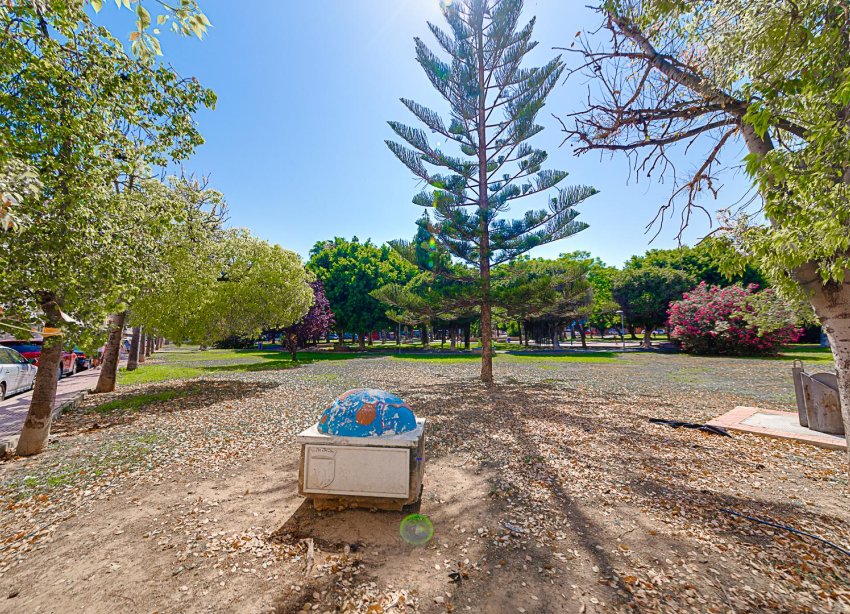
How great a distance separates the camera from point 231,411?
835cm

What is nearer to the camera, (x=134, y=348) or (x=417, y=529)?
(x=417, y=529)

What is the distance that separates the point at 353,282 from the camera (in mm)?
31938

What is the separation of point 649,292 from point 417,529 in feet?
124

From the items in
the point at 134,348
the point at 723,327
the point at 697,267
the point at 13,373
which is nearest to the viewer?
the point at 13,373

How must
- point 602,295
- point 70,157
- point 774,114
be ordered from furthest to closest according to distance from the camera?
point 602,295
point 70,157
point 774,114

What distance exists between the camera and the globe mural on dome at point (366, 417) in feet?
12.1

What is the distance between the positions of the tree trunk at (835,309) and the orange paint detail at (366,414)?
4440mm

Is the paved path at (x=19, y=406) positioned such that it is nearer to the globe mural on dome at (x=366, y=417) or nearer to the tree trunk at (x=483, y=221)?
the globe mural on dome at (x=366, y=417)

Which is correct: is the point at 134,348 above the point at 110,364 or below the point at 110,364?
above

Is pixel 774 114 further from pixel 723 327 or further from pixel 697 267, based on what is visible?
pixel 697 267

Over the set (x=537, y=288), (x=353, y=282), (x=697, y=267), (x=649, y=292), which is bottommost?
(x=537, y=288)

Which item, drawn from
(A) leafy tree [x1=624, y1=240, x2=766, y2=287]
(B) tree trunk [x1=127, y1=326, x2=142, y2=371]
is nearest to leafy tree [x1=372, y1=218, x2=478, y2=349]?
(B) tree trunk [x1=127, y1=326, x2=142, y2=371]

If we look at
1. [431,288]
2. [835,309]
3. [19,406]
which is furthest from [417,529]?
[19,406]

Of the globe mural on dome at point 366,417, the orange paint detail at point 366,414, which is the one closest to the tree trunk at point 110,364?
the globe mural on dome at point 366,417
